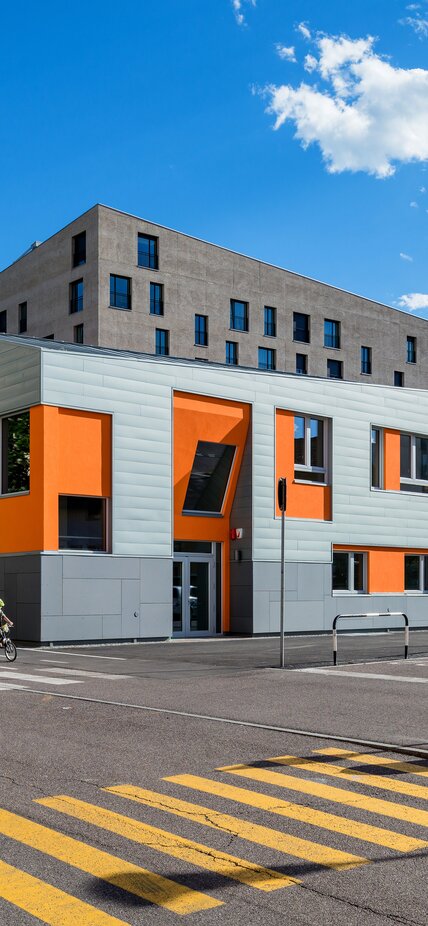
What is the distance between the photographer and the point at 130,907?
16.5 ft

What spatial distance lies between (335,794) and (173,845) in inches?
74.0

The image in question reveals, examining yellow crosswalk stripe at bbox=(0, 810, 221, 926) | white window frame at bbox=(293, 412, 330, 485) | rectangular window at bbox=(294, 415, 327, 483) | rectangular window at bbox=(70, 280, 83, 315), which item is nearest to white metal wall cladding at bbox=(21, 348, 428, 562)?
white window frame at bbox=(293, 412, 330, 485)

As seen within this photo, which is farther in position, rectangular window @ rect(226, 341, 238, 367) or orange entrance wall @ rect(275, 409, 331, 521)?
rectangular window @ rect(226, 341, 238, 367)

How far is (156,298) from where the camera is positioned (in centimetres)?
5444

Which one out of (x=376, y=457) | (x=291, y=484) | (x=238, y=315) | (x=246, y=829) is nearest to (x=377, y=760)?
(x=246, y=829)

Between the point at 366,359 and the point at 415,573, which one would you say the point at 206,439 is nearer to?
the point at 415,573

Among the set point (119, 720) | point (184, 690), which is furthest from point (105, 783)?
point (184, 690)

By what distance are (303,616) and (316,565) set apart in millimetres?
1603

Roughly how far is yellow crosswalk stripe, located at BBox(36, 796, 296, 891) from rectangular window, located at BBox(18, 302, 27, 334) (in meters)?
53.0

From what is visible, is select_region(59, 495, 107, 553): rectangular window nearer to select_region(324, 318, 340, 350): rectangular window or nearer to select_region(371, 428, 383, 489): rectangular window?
select_region(371, 428, 383, 489): rectangular window

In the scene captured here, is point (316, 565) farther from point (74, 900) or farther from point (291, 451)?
point (74, 900)

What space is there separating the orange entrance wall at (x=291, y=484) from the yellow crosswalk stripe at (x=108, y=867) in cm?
2373

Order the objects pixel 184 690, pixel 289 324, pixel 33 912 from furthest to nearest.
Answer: pixel 289 324
pixel 184 690
pixel 33 912

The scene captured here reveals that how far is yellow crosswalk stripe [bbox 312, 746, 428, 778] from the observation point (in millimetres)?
8625
